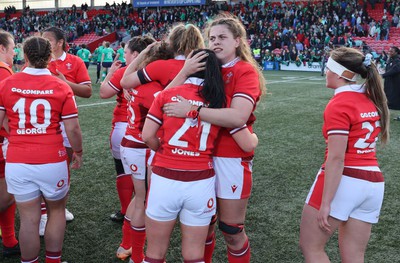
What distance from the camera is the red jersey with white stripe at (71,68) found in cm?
414

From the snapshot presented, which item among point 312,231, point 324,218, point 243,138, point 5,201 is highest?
point 243,138

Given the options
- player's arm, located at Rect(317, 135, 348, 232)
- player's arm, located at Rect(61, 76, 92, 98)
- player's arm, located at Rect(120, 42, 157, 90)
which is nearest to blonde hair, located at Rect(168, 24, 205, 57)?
player's arm, located at Rect(120, 42, 157, 90)

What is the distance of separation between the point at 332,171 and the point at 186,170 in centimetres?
81

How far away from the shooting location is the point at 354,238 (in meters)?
2.56

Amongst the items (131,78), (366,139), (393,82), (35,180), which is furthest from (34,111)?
(393,82)

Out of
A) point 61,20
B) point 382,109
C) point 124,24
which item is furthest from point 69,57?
point 61,20

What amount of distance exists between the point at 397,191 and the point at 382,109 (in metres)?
3.14

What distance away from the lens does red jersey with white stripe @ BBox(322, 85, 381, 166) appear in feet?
7.91

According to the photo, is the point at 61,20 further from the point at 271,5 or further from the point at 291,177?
the point at 291,177

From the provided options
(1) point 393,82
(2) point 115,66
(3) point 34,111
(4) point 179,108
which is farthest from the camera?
(1) point 393,82

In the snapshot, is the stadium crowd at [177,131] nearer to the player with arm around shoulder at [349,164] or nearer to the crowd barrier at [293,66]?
the player with arm around shoulder at [349,164]

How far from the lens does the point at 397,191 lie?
527 cm

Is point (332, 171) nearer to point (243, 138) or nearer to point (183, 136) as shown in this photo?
point (243, 138)

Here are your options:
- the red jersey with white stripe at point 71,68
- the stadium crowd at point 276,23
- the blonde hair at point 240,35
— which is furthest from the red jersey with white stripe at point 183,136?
the stadium crowd at point 276,23
